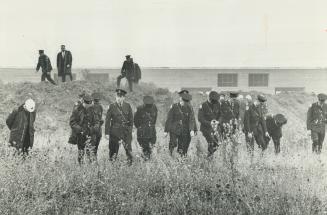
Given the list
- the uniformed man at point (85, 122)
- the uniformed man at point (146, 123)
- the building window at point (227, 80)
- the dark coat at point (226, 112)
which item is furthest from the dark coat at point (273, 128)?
the building window at point (227, 80)

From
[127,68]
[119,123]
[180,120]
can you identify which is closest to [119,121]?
[119,123]

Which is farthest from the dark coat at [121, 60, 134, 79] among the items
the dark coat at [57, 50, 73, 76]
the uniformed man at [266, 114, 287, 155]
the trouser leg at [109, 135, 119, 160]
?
the trouser leg at [109, 135, 119, 160]

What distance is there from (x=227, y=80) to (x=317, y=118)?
68.4 feet

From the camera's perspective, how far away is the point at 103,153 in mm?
12305

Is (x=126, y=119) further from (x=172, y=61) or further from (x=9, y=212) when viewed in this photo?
(x=172, y=61)

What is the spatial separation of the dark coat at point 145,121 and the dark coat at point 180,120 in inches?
16.4

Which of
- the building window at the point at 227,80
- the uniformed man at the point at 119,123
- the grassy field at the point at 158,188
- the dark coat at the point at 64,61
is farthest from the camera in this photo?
the building window at the point at 227,80

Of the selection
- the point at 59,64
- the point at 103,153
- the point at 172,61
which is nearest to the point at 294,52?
the point at 172,61

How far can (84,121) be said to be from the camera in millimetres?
10758

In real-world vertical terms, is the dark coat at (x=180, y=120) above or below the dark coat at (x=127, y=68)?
below

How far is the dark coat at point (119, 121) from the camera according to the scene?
11.0 m

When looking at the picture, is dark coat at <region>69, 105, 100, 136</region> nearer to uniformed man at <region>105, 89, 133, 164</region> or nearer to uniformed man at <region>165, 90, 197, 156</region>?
uniformed man at <region>105, 89, 133, 164</region>

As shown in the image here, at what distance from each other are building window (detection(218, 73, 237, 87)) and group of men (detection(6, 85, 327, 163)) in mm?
19706

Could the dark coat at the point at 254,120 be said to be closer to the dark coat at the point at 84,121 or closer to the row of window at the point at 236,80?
the dark coat at the point at 84,121
